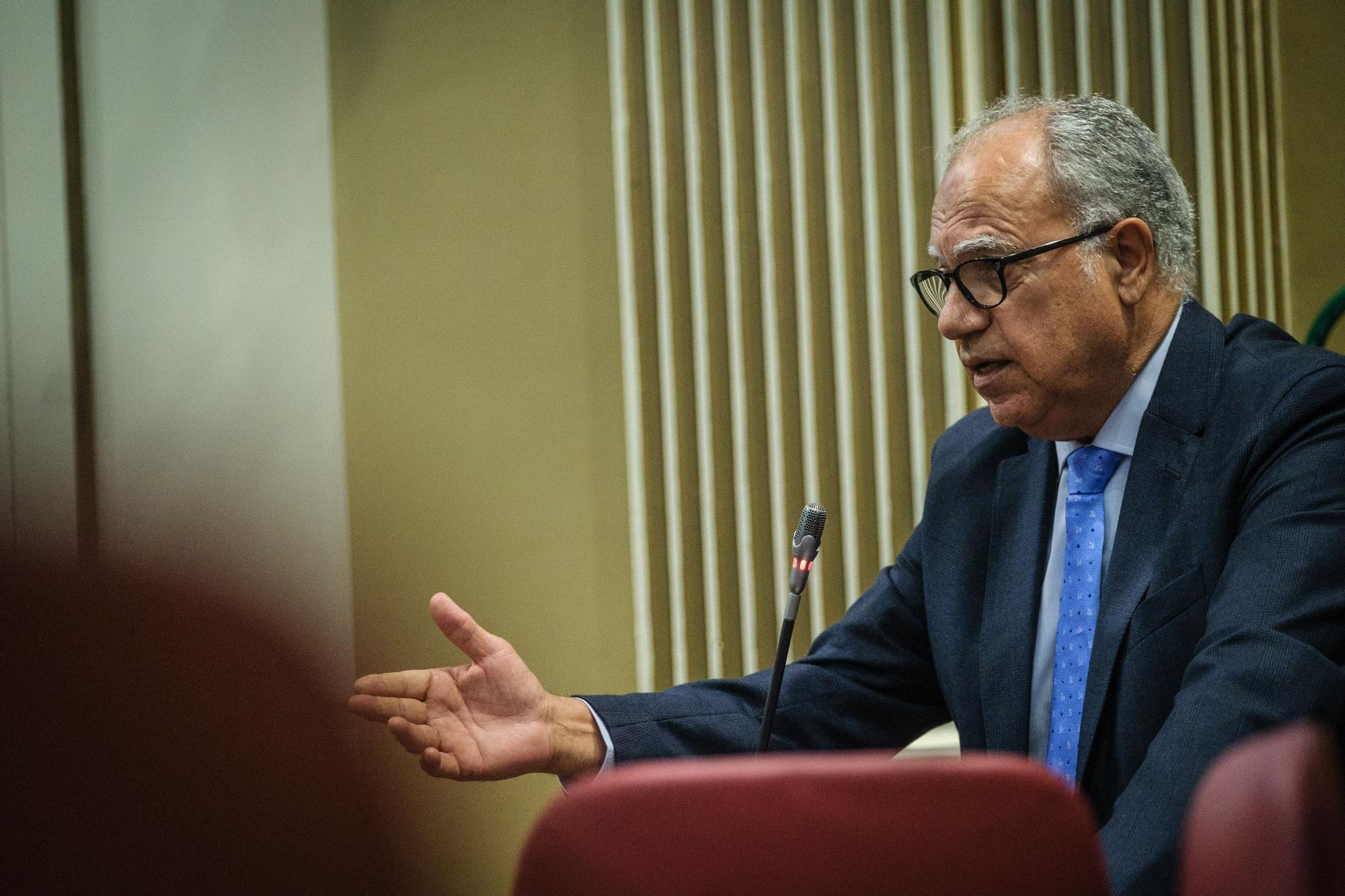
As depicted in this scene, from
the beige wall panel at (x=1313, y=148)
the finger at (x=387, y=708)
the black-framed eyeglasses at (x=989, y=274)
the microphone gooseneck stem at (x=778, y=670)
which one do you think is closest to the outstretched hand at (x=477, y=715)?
the finger at (x=387, y=708)

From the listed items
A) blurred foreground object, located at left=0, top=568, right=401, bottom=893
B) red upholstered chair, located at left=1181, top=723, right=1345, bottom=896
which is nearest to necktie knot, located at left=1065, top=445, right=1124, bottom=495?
blurred foreground object, located at left=0, top=568, right=401, bottom=893

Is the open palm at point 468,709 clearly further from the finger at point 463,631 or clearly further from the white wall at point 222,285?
the white wall at point 222,285

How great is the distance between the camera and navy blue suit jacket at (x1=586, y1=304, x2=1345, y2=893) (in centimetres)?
121

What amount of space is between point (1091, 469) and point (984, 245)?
328 mm

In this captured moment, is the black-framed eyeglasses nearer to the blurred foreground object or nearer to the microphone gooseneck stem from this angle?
the microphone gooseneck stem

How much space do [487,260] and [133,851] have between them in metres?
2.06

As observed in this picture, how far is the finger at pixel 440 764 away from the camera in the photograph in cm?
149

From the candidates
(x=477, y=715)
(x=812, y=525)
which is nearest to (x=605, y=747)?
(x=477, y=715)

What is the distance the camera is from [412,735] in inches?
58.6

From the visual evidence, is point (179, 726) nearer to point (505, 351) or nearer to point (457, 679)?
point (457, 679)

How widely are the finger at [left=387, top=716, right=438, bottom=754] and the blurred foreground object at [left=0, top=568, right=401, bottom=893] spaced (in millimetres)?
317

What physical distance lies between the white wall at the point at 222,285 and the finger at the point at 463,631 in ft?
2.75

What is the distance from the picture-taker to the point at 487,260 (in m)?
2.76

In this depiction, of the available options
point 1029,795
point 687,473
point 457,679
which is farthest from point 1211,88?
point 1029,795
